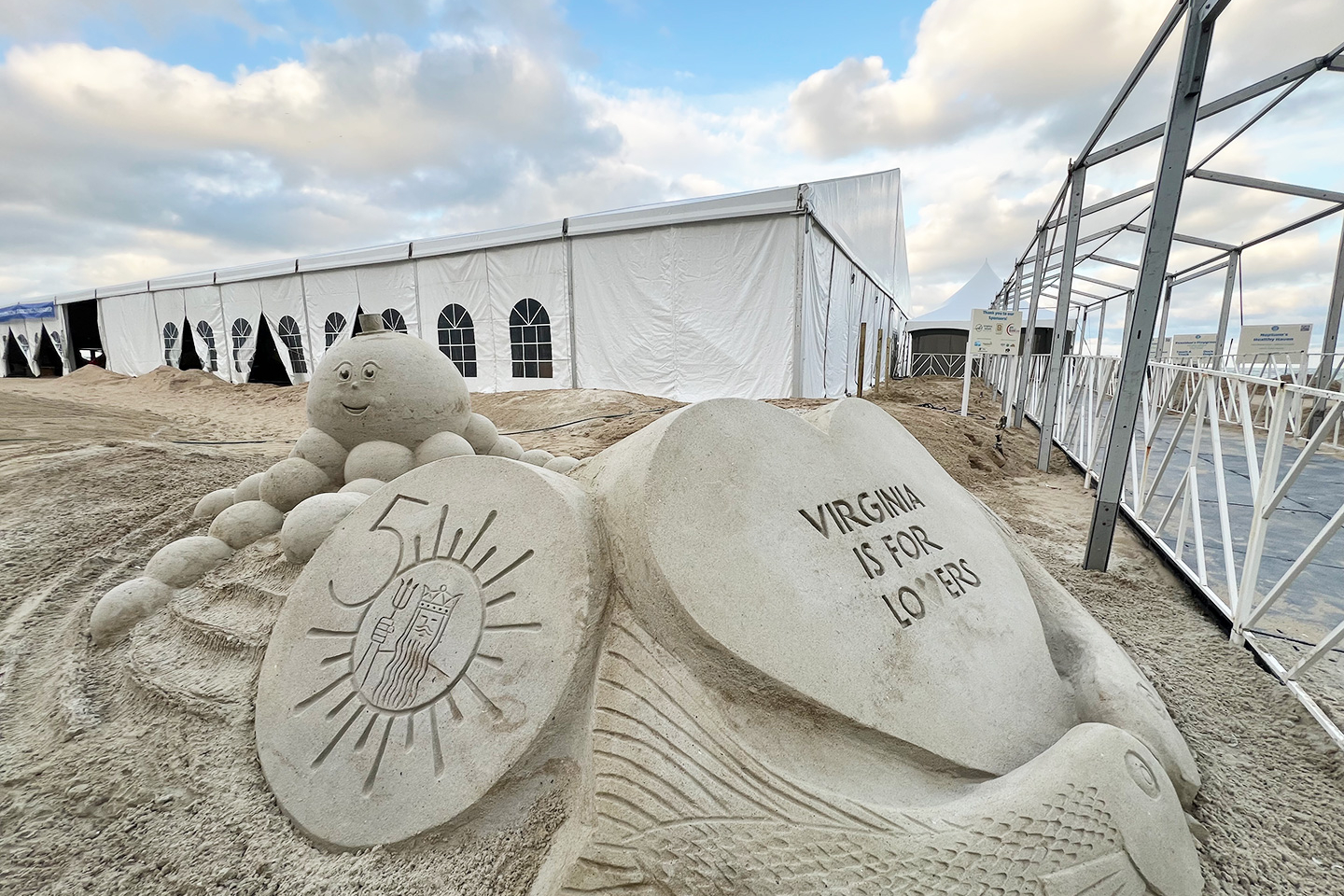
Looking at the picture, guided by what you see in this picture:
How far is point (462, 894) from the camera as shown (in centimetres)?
153

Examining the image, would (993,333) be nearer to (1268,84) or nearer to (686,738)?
(1268,84)

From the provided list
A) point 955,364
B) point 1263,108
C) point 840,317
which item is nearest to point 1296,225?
point 1263,108

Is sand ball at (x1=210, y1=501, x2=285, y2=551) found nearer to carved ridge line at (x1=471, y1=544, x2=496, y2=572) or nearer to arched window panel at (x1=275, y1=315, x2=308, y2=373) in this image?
carved ridge line at (x1=471, y1=544, x2=496, y2=572)

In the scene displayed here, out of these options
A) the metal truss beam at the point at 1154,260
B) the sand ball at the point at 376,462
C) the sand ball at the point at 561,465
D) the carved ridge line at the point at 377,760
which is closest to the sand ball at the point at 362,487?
the sand ball at the point at 376,462

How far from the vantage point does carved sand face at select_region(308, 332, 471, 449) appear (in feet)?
11.0

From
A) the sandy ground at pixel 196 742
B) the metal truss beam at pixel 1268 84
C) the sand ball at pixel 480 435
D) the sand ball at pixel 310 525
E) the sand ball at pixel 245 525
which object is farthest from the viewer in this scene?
the metal truss beam at pixel 1268 84

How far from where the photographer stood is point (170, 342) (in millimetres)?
17234

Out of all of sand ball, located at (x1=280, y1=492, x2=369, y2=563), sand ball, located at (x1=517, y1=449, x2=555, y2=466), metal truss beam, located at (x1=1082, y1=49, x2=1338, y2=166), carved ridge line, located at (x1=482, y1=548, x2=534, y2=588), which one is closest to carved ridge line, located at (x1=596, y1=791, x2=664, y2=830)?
carved ridge line, located at (x1=482, y1=548, x2=534, y2=588)

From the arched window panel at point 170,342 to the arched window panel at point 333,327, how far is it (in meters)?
7.02

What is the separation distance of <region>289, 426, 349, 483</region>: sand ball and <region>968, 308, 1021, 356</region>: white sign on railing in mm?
8524

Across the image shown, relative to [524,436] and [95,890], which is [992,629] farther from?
[524,436]

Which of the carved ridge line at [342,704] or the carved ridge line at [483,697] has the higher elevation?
the carved ridge line at [483,697]

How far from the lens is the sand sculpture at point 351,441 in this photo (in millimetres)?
3096

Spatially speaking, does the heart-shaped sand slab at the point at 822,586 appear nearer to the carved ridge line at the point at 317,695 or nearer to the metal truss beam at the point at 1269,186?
the carved ridge line at the point at 317,695
